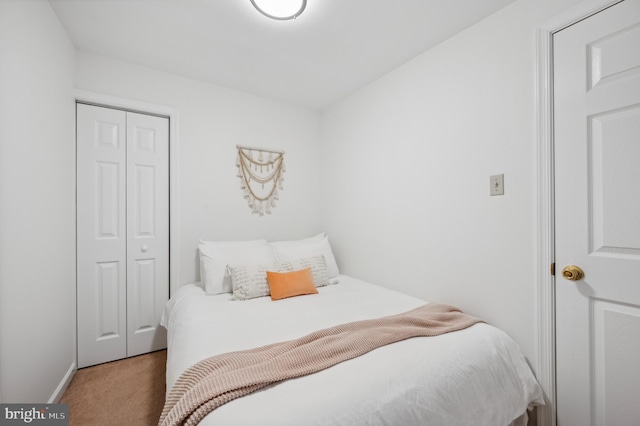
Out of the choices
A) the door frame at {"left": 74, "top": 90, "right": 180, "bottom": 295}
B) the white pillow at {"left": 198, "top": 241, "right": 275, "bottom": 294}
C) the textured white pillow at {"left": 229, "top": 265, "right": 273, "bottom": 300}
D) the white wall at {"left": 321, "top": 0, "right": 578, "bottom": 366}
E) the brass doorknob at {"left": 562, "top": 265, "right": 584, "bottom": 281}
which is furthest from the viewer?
the door frame at {"left": 74, "top": 90, "right": 180, "bottom": 295}

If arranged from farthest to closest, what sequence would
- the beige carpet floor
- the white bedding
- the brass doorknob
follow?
the beige carpet floor
the brass doorknob
the white bedding

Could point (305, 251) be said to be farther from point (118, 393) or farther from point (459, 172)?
point (118, 393)

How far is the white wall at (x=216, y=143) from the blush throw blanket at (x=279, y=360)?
1.63m

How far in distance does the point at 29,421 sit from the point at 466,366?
2.02m

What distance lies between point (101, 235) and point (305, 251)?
1.71 metres

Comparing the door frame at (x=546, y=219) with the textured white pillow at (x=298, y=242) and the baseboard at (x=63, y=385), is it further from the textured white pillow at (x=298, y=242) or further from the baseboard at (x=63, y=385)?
the baseboard at (x=63, y=385)

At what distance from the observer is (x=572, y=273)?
4.43ft

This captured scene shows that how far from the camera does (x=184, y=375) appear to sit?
1120mm

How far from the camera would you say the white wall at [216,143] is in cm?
232

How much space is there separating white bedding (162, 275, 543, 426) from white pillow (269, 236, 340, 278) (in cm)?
67

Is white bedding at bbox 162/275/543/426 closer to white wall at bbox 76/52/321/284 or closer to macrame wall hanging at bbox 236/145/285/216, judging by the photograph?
→ white wall at bbox 76/52/321/284

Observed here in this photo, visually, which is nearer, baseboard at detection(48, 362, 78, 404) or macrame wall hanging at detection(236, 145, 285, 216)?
baseboard at detection(48, 362, 78, 404)

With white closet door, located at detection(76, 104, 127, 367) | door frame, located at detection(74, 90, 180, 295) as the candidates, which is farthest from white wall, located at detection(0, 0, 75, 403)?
door frame, located at detection(74, 90, 180, 295)

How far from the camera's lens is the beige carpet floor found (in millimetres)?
1646
